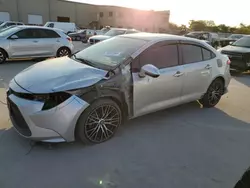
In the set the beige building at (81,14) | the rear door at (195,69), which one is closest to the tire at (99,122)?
the rear door at (195,69)

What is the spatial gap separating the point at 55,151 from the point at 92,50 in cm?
208

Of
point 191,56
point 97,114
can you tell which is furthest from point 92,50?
point 191,56

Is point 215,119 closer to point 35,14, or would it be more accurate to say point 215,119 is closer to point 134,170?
point 134,170

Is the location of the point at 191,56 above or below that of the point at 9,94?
above

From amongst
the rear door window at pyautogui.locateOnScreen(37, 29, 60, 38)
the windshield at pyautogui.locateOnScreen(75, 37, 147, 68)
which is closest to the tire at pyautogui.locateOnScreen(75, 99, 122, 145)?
the windshield at pyautogui.locateOnScreen(75, 37, 147, 68)

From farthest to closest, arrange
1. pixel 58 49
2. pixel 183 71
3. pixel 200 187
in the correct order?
1. pixel 58 49
2. pixel 183 71
3. pixel 200 187

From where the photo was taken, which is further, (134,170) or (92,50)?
(92,50)

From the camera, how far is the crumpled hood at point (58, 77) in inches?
135

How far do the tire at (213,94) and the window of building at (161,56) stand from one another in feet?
4.39

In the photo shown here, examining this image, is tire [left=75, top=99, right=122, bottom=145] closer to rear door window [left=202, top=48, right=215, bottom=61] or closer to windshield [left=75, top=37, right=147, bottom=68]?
windshield [left=75, top=37, right=147, bottom=68]

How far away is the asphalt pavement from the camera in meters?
3.05

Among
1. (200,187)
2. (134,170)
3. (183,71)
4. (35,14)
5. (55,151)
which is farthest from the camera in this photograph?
(35,14)

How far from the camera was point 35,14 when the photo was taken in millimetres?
46250

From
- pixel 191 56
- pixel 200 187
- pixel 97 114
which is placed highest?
pixel 191 56
